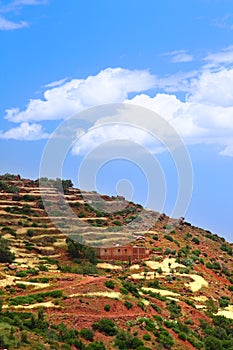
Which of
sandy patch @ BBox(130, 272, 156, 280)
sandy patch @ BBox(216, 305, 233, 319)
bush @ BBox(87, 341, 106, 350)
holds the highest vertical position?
sandy patch @ BBox(130, 272, 156, 280)

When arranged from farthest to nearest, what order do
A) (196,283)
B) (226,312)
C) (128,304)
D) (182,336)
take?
(196,283) → (226,312) → (128,304) → (182,336)

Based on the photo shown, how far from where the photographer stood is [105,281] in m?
42.3

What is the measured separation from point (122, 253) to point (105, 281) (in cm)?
2445

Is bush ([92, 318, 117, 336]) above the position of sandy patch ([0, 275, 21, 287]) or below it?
below

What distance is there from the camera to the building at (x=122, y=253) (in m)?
66.3

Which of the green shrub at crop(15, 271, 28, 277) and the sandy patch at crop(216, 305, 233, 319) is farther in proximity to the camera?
the sandy patch at crop(216, 305, 233, 319)

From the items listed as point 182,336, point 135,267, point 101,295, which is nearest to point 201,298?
point 135,267

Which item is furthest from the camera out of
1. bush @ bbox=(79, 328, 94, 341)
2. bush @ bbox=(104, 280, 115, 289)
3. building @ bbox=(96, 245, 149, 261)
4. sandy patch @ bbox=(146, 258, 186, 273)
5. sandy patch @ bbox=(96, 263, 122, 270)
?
building @ bbox=(96, 245, 149, 261)

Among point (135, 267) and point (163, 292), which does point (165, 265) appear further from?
point (163, 292)

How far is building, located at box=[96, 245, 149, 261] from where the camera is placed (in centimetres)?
6631

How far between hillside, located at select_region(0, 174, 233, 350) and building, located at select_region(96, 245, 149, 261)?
1.52m

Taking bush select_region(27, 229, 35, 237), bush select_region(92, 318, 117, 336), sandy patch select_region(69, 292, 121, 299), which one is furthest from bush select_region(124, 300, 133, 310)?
bush select_region(27, 229, 35, 237)

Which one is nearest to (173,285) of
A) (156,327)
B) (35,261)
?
(35,261)

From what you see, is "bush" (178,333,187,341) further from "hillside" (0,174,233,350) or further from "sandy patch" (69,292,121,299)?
"sandy patch" (69,292,121,299)
